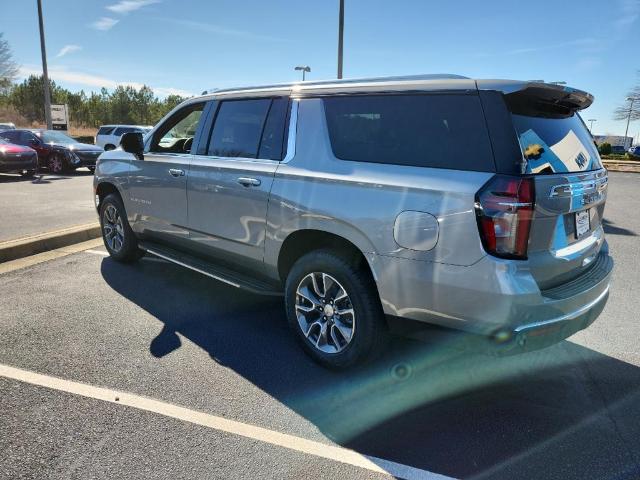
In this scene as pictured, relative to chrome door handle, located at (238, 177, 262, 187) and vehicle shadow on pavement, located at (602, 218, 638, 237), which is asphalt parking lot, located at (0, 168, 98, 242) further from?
vehicle shadow on pavement, located at (602, 218, 638, 237)

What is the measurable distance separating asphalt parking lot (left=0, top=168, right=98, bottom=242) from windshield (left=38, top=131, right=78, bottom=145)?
260 cm

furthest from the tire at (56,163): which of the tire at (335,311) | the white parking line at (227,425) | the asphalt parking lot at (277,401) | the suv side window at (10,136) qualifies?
the tire at (335,311)

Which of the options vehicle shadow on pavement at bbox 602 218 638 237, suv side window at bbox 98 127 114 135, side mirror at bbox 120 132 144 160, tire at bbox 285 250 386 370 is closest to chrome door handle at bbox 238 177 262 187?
tire at bbox 285 250 386 370

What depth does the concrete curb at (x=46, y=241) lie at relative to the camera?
575cm

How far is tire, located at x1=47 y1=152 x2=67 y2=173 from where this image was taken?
1644cm

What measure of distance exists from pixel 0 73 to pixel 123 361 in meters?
54.3

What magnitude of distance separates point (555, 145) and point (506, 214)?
691 millimetres

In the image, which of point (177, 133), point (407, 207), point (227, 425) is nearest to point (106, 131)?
point (177, 133)

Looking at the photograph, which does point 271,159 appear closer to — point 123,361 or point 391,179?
point 391,179

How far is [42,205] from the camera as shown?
30.9ft

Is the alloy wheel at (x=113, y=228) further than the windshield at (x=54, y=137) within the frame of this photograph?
No

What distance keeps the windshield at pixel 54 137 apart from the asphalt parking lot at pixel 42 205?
8.52 ft

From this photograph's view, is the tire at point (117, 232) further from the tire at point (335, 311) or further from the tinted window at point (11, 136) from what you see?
the tinted window at point (11, 136)

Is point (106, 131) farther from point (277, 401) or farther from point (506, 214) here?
point (506, 214)
